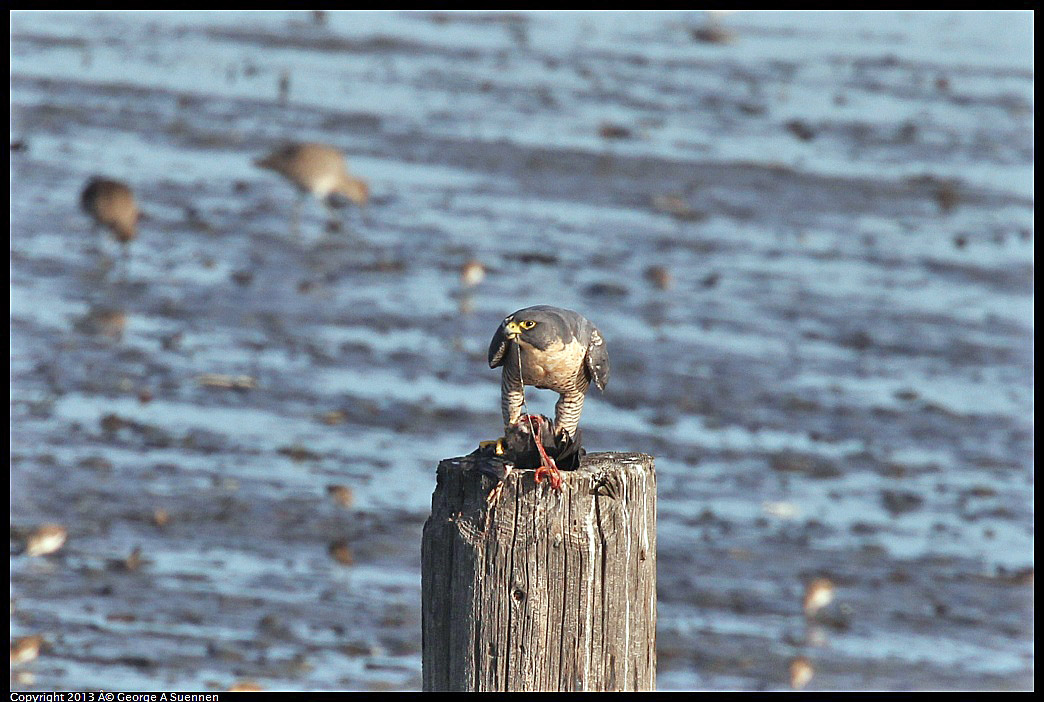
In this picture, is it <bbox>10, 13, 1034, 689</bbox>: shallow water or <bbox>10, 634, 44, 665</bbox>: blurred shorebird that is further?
<bbox>10, 13, 1034, 689</bbox>: shallow water

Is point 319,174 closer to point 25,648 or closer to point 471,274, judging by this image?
point 471,274

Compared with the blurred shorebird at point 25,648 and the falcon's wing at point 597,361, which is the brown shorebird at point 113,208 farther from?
the falcon's wing at point 597,361

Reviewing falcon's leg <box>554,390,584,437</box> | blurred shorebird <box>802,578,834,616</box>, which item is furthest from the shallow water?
falcon's leg <box>554,390,584,437</box>

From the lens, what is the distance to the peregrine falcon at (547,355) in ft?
13.9

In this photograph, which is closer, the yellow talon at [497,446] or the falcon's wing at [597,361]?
the yellow talon at [497,446]

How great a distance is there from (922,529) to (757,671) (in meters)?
1.96

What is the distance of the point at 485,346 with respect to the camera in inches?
412

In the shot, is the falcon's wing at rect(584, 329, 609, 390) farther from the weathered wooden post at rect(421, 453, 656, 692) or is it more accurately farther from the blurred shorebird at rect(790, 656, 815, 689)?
the blurred shorebird at rect(790, 656, 815, 689)

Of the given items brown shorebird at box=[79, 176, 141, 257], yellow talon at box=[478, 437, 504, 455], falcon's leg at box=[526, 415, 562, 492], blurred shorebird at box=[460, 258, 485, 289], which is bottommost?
falcon's leg at box=[526, 415, 562, 492]

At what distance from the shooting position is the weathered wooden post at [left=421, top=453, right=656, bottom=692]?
3738 mm

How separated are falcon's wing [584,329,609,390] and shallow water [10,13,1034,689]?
8.35 feet

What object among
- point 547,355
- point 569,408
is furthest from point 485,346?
point 547,355

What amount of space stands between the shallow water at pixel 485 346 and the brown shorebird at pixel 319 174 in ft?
0.70

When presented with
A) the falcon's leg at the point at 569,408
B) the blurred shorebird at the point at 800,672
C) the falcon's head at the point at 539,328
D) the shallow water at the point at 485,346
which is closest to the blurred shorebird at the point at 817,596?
the shallow water at the point at 485,346
